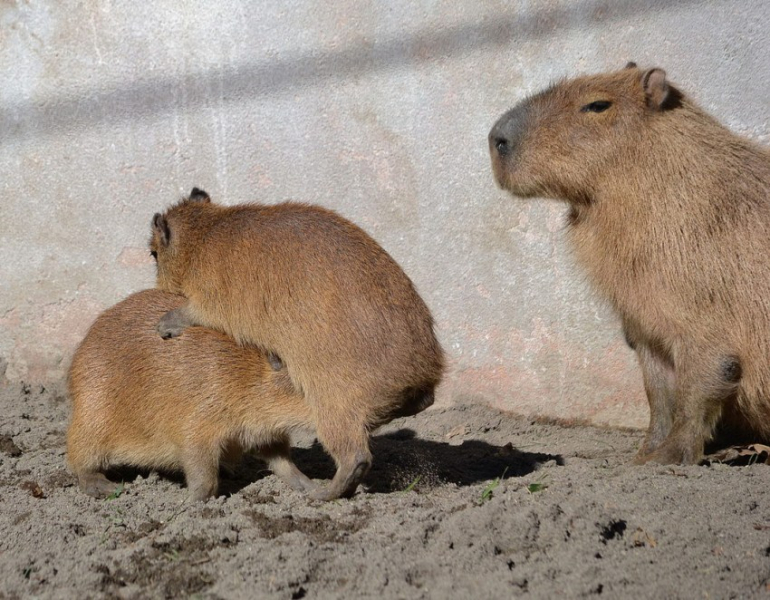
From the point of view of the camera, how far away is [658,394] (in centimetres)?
421

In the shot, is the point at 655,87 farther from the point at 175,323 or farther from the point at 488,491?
the point at 175,323

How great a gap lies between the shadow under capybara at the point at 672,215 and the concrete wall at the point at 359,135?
0.61m

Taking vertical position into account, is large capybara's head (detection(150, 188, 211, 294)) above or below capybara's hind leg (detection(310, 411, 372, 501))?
above

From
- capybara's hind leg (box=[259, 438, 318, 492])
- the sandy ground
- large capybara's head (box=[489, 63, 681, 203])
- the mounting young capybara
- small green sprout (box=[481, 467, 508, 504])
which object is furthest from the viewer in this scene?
capybara's hind leg (box=[259, 438, 318, 492])

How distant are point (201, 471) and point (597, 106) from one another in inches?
87.7

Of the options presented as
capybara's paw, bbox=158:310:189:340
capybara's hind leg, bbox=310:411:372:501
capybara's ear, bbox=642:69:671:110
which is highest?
capybara's ear, bbox=642:69:671:110

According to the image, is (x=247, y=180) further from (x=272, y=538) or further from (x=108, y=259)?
(x=272, y=538)

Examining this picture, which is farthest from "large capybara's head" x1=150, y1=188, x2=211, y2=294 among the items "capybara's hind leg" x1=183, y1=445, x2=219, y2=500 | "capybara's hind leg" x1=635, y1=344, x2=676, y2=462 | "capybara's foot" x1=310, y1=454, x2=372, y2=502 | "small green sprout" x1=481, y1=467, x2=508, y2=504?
"capybara's hind leg" x1=635, y1=344, x2=676, y2=462

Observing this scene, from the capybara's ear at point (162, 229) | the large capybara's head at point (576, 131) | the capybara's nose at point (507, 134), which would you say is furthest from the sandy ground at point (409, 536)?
the capybara's nose at point (507, 134)

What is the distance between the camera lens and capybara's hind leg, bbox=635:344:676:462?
4184 mm

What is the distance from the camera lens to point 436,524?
3029mm

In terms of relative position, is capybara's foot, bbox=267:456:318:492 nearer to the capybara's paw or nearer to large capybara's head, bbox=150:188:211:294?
the capybara's paw

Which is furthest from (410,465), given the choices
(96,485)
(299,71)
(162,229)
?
(299,71)

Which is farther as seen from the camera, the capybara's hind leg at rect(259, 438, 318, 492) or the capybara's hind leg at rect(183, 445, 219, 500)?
the capybara's hind leg at rect(259, 438, 318, 492)
